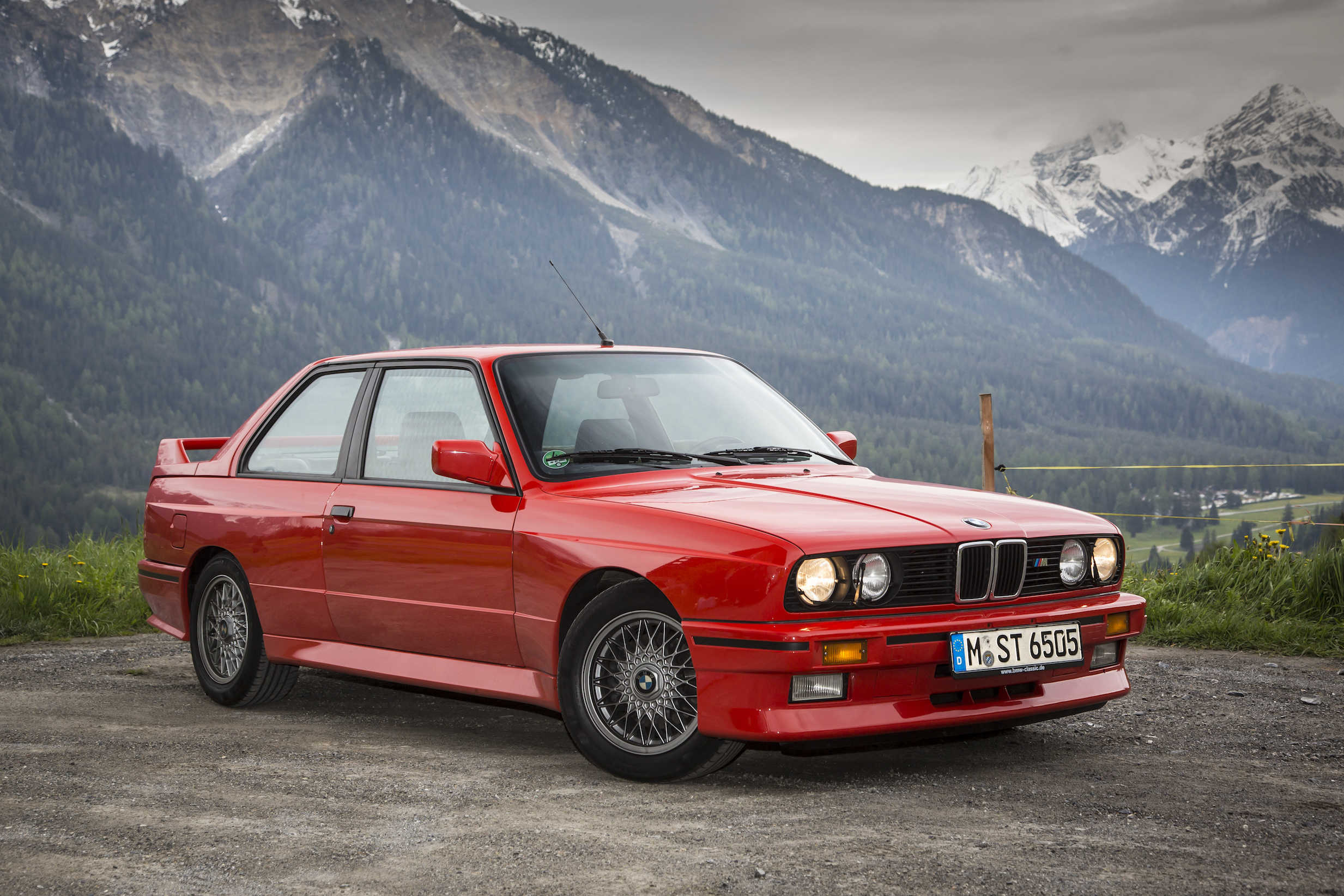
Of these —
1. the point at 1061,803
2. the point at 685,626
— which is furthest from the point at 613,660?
the point at 1061,803

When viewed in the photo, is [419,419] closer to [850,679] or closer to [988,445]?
[850,679]

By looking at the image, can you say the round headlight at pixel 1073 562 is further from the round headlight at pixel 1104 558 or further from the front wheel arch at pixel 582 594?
the front wheel arch at pixel 582 594

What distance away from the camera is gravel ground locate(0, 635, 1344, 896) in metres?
3.41

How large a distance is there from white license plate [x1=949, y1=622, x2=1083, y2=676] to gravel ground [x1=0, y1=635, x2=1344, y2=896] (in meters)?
0.39

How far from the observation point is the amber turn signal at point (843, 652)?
4.02 meters

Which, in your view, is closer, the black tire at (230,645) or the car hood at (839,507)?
the car hood at (839,507)

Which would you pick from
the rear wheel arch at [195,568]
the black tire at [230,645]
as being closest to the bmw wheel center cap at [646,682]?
the black tire at [230,645]

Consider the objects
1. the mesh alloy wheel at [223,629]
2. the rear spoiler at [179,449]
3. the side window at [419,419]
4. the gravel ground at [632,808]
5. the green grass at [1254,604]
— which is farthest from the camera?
the green grass at [1254,604]

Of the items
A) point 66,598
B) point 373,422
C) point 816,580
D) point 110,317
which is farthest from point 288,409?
point 110,317

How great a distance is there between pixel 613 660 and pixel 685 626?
14.8 inches

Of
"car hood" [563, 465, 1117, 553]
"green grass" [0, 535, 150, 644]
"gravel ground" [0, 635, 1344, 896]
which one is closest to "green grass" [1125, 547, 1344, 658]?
"gravel ground" [0, 635, 1344, 896]

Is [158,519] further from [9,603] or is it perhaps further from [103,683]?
[9,603]

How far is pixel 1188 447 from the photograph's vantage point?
516 feet

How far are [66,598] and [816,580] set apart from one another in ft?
22.1
